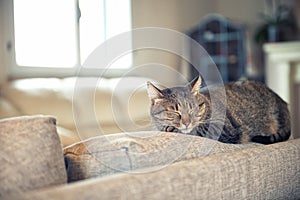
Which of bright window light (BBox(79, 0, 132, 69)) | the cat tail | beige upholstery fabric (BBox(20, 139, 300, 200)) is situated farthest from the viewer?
bright window light (BBox(79, 0, 132, 69))

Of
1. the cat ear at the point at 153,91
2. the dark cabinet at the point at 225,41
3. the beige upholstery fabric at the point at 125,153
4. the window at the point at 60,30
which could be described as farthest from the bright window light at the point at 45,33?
the beige upholstery fabric at the point at 125,153

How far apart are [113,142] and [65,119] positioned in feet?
5.77

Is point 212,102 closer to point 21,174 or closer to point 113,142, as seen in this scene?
point 113,142

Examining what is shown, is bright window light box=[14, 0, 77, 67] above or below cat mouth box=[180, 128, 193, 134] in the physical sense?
above

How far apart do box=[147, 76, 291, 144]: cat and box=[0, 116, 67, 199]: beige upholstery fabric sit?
447 millimetres

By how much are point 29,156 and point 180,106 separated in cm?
52

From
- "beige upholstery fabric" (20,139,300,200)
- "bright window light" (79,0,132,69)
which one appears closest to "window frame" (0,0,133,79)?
"bright window light" (79,0,132,69)

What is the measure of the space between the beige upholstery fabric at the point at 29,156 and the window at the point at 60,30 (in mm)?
2110

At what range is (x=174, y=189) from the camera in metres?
0.87

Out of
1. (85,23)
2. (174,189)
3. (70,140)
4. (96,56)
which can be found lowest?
(70,140)

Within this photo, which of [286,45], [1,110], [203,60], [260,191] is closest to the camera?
[260,191]

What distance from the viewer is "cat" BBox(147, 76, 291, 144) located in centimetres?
122

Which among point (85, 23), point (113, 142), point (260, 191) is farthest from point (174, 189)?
point (85, 23)

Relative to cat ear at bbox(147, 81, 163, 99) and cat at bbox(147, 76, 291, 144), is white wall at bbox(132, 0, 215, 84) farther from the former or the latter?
cat ear at bbox(147, 81, 163, 99)
